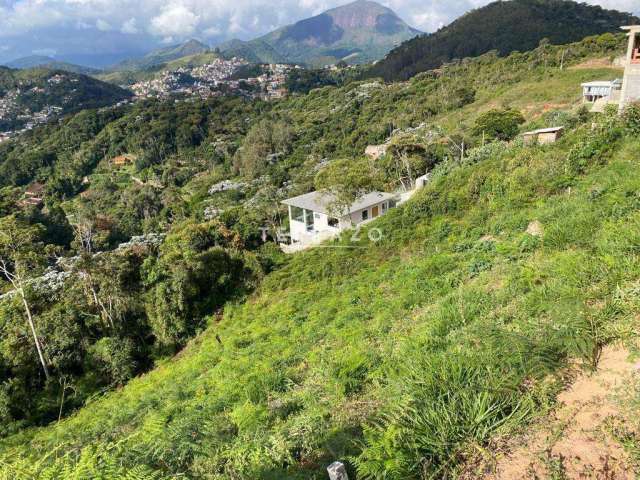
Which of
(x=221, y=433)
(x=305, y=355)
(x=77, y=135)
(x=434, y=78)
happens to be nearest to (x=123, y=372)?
(x=305, y=355)

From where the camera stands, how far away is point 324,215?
69.5 feet

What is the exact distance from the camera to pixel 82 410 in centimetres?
1157

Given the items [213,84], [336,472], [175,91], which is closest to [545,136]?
[336,472]

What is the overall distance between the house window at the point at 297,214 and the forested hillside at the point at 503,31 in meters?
65.6

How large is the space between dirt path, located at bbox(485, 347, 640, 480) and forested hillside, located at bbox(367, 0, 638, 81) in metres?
80.2

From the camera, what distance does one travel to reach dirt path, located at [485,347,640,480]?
2.64 metres

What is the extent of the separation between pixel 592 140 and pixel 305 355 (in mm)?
10100

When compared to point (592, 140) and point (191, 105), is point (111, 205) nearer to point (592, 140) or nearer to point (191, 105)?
point (191, 105)

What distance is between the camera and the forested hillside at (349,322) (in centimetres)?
336

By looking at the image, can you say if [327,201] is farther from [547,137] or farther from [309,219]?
[547,137]

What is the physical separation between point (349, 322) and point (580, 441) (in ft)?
19.9

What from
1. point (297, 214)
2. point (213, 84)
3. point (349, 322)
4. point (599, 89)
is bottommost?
point (297, 214)

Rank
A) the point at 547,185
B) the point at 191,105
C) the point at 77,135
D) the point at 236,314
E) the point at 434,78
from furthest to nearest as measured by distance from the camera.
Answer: the point at 191,105 → the point at 77,135 → the point at 434,78 → the point at 236,314 → the point at 547,185

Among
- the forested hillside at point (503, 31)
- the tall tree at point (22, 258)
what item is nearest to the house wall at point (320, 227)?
the tall tree at point (22, 258)
